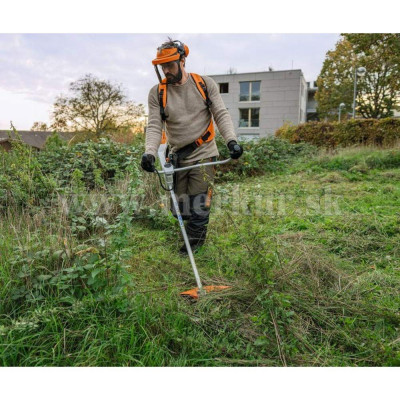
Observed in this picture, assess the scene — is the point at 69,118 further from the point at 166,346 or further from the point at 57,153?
the point at 166,346

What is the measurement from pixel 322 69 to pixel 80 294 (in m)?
30.8

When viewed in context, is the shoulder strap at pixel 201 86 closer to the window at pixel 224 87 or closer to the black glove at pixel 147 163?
the black glove at pixel 147 163

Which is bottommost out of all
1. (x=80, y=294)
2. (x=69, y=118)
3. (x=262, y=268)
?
(x=80, y=294)

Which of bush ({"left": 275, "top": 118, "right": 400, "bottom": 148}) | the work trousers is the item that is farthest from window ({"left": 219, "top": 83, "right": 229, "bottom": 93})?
the work trousers

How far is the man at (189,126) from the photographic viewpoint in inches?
128

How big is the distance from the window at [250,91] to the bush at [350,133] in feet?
67.9

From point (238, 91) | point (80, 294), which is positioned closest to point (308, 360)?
point (80, 294)

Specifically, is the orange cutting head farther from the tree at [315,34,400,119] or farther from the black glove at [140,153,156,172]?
the tree at [315,34,400,119]

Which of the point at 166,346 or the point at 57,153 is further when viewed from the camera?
the point at 57,153

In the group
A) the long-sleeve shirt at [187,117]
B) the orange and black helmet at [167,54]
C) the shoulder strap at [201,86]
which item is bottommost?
the long-sleeve shirt at [187,117]

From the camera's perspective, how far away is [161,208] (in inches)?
183

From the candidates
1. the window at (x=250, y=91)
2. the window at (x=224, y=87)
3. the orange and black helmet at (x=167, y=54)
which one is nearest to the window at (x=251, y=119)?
the window at (x=250, y=91)

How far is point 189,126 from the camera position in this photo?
132 inches

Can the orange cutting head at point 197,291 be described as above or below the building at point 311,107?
below
